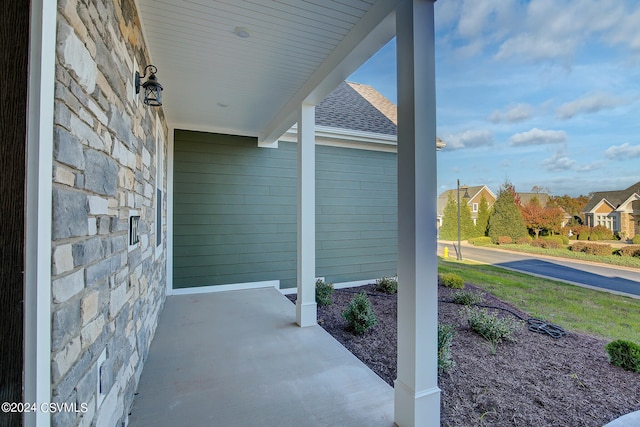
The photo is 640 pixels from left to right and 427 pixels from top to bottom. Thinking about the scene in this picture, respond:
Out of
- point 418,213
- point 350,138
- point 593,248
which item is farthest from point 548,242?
point 418,213

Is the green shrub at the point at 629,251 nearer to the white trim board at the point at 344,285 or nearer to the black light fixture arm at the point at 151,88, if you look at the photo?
the white trim board at the point at 344,285

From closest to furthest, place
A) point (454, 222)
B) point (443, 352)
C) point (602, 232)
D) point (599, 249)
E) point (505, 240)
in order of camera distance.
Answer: point (443, 352)
point (602, 232)
point (599, 249)
point (505, 240)
point (454, 222)

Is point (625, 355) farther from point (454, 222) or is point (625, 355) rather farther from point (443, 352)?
point (454, 222)

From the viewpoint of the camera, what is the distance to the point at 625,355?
2.67 metres

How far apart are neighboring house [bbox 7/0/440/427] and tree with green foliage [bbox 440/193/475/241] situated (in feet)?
29.3

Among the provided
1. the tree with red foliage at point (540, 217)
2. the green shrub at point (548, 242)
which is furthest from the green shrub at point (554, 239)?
the tree with red foliage at point (540, 217)

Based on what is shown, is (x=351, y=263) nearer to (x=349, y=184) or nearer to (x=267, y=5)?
(x=349, y=184)

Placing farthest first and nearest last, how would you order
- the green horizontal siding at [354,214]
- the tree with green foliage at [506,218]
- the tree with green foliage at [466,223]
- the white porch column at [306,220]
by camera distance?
the tree with green foliage at [466,223] < the tree with green foliage at [506,218] < the green horizontal siding at [354,214] < the white porch column at [306,220]

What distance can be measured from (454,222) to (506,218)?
315cm

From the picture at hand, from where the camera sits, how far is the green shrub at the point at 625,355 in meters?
2.62

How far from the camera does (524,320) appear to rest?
12.9 ft

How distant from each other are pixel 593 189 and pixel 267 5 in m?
4.92

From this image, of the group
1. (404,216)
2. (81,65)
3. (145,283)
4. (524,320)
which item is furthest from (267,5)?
(524,320)

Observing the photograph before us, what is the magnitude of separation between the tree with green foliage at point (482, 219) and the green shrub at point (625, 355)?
25.3 feet
